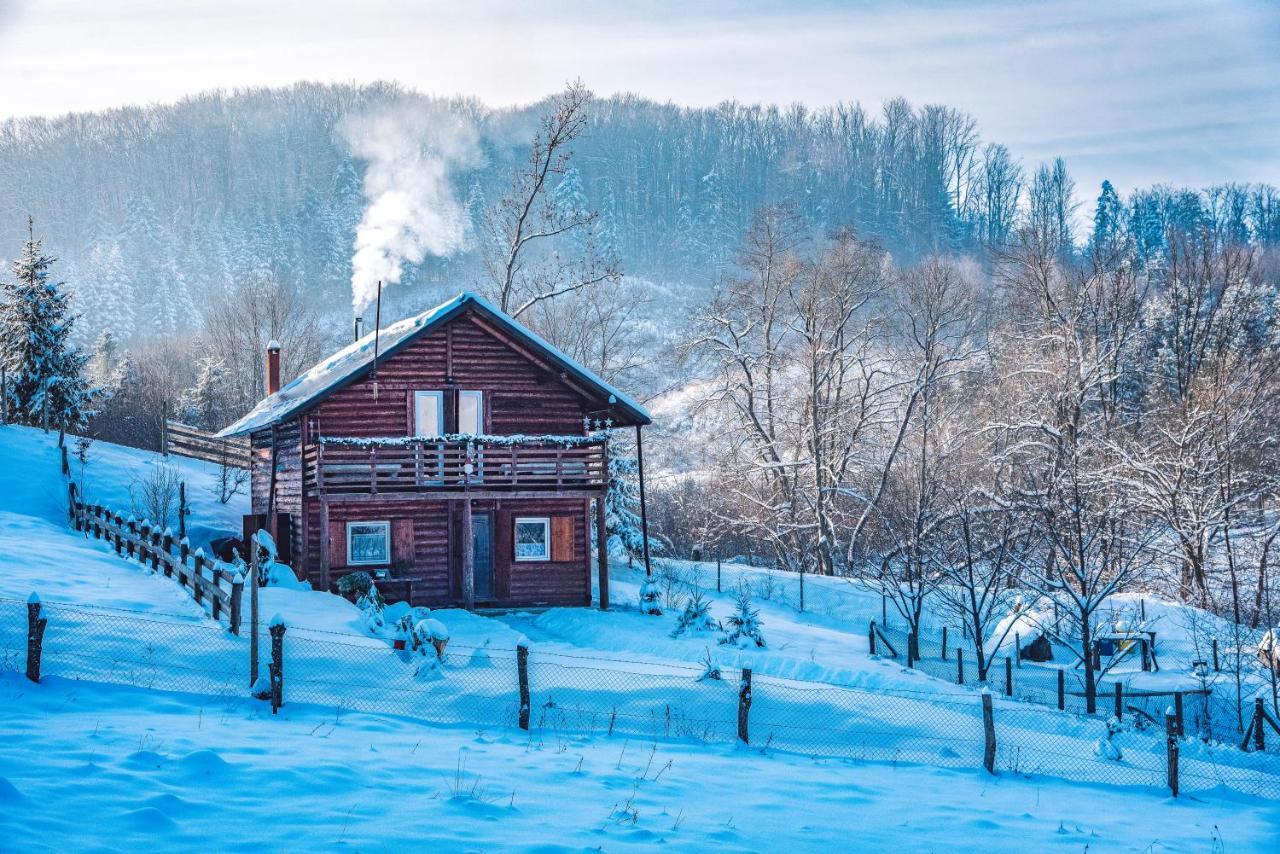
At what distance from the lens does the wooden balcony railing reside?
26188 millimetres

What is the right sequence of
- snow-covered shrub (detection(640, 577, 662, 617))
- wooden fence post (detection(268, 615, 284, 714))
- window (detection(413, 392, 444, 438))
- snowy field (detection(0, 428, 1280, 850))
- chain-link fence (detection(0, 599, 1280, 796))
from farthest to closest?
window (detection(413, 392, 444, 438)) < snow-covered shrub (detection(640, 577, 662, 617)) < chain-link fence (detection(0, 599, 1280, 796)) < wooden fence post (detection(268, 615, 284, 714)) < snowy field (detection(0, 428, 1280, 850))

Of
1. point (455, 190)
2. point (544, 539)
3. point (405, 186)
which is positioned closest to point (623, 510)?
point (544, 539)

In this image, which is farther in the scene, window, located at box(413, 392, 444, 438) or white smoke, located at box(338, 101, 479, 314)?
white smoke, located at box(338, 101, 479, 314)

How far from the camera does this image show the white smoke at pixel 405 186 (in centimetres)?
6725

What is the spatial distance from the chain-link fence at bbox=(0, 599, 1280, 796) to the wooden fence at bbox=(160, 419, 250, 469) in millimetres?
28245

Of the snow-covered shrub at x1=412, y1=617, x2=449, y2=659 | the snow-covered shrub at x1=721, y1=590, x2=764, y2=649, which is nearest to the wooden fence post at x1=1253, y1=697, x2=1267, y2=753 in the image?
the snow-covered shrub at x1=721, y1=590, x2=764, y2=649

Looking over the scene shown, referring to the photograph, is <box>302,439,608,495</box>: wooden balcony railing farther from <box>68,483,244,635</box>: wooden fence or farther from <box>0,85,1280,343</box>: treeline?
<box>0,85,1280,343</box>: treeline

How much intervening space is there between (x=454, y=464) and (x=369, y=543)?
130 inches

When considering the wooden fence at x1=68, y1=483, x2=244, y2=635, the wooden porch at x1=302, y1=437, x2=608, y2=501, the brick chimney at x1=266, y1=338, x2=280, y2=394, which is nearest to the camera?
the wooden fence at x1=68, y1=483, x2=244, y2=635

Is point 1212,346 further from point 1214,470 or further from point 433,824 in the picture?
point 433,824

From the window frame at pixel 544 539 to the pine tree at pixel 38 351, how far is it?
80.5 feet

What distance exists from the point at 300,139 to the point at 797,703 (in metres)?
126

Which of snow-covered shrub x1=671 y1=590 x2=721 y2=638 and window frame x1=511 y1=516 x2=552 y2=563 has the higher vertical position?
window frame x1=511 y1=516 x2=552 y2=563

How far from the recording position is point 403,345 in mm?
26953
